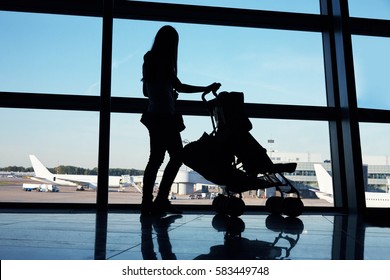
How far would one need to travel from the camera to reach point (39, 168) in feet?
12.4

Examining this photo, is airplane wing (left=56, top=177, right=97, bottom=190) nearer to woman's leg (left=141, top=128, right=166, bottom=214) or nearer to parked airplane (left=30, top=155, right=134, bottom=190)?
parked airplane (left=30, top=155, right=134, bottom=190)

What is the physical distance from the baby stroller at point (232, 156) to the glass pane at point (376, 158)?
122cm

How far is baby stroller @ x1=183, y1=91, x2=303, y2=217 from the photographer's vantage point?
288 cm

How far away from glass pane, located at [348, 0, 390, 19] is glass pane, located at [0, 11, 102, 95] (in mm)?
2365

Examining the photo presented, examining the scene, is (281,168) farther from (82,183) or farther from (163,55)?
(82,183)

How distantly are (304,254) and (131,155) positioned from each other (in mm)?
2575

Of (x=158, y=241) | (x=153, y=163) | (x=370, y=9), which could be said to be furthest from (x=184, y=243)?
(x=370, y=9)

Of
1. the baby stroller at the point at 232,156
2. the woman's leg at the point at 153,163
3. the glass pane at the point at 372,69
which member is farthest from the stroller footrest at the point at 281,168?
the glass pane at the point at 372,69

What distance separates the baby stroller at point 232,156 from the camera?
9.45 ft

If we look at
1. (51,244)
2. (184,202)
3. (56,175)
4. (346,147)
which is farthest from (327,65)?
(51,244)

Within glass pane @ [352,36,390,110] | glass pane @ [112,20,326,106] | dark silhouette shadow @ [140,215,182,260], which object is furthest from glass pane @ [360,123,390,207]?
dark silhouette shadow @ [140,215,182,260]

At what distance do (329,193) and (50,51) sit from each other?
9.05 ft

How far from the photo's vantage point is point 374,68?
13.8 ft

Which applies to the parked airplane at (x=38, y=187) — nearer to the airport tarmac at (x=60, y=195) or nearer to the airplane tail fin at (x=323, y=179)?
the airport tarmac at (x=60, y=195)
